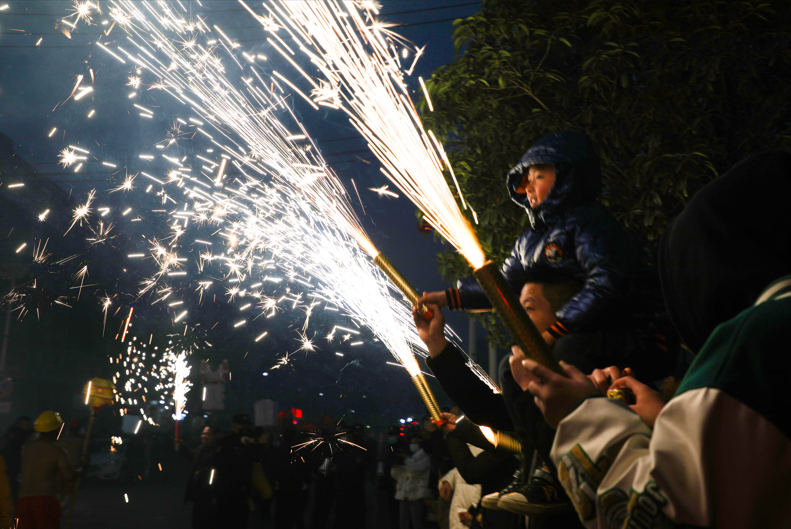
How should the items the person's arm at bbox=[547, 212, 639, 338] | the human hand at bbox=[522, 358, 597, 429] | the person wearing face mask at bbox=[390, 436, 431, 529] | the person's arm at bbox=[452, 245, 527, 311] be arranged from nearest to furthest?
the human hand at bbox=[522, 358, 597, 429] → the person's arm at bbox=[547, 212, 639, 338] → the person's arm at bbox=[452, 245, 527, 311] → the person wearing face mask at bbox=[390, 436, 431, 529]

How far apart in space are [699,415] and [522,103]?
449 centimetres

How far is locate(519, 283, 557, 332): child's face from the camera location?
2.23 meters

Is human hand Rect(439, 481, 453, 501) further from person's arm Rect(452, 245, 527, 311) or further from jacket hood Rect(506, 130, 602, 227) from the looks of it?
jacket hood Rect(506, 130, 602, 227)

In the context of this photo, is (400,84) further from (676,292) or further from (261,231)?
(261,231)

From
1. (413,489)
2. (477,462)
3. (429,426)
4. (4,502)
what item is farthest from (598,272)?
(413,489)

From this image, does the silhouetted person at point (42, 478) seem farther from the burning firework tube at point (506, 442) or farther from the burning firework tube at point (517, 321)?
the burning firework tube at point (517, 321)

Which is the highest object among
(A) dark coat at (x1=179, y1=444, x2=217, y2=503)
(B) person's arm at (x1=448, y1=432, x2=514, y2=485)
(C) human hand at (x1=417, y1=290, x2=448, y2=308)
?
(C) human hand at (x1=417, y1=290, x2=448, y2=308)

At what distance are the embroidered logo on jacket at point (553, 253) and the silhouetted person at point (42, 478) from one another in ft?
25.6

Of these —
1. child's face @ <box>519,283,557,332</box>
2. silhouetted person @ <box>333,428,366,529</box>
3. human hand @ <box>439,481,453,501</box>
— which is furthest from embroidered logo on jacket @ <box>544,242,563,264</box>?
silhouetted person @ <box>333,428,366,529</box>

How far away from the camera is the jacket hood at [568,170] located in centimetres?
228

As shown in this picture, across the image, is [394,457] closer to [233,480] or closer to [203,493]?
[233,480]

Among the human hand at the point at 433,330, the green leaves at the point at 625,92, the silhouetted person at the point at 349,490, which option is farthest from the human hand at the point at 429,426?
the human hand at the point at 433,330

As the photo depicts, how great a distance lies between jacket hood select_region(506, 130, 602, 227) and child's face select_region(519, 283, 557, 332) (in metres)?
0.29

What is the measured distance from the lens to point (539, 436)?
202cm
